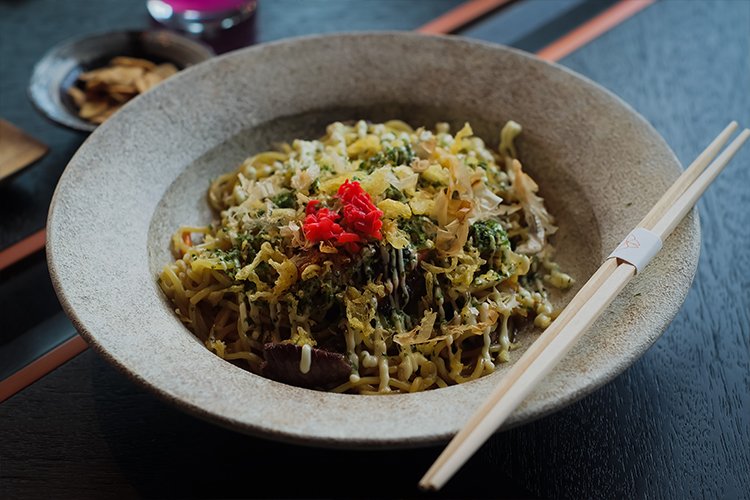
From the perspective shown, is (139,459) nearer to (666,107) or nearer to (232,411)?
(232,411)

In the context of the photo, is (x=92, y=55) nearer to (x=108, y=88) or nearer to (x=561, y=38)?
(x=108, y=88)

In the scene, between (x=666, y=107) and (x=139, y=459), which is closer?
(x=139, y=459)

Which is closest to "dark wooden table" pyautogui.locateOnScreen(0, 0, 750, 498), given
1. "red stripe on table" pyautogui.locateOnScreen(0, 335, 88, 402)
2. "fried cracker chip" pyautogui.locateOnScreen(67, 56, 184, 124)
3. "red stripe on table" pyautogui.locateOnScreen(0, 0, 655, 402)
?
"red stripe on table" pyautogui.locateOnScreen(0, 335, 88, 402)

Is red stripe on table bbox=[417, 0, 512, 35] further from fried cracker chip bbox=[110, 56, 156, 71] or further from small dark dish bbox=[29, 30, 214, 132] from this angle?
fried cracker chip bbox=[110, 56, 156, 71]

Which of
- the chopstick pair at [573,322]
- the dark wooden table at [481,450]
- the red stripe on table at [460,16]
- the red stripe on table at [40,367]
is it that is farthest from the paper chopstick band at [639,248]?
the red stripe on table at [460,16]

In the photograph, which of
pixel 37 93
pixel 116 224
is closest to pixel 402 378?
pixel 116 224

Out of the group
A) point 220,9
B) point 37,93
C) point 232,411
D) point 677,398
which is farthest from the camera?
point 220,9

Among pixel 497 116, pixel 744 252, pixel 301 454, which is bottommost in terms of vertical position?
pixel 744 252

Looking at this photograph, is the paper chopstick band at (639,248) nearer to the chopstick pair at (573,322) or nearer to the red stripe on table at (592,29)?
the chopstick pair at (573,322)
